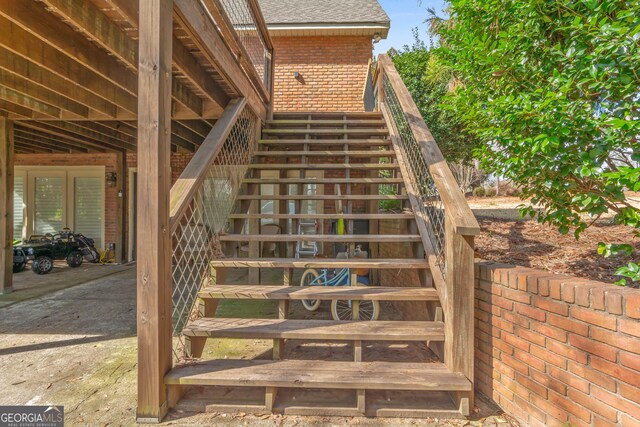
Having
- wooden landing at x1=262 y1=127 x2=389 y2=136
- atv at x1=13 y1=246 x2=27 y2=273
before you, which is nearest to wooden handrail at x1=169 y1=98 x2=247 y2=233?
wooden landing at x1=262 y1=127 x2=389 y2=136

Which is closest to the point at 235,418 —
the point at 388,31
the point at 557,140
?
the point at 557,140

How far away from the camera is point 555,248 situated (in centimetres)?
300

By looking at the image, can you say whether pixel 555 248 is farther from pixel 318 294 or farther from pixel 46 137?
pixel 46 137

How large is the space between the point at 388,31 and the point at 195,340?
6.76 m

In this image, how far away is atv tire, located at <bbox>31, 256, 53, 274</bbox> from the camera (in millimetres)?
5953

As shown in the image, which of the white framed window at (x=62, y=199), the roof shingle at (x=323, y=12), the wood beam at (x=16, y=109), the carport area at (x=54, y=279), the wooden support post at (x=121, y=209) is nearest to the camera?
the wood beam at (x=16, y=109)

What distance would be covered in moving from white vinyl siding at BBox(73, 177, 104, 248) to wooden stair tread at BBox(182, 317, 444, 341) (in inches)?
276

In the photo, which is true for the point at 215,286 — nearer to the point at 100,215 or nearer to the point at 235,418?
the point at 235,418

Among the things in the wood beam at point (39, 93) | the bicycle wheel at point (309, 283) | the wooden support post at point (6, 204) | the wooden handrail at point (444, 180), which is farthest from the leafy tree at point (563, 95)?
the wooden support post at point (6, 204)

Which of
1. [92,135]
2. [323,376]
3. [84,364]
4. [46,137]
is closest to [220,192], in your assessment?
[84,364]

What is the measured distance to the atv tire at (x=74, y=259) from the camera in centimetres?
665

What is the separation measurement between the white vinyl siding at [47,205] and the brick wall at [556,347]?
30.3ft

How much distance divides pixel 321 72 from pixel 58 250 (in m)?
6.37

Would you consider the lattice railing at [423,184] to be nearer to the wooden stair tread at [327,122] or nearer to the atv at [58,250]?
the wooden stair tread at [327,122]
